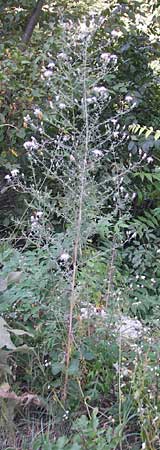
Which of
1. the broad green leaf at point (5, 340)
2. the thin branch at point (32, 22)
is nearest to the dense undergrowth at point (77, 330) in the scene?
the broad green leaf at point (5, 340)

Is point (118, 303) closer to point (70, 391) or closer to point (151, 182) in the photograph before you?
point (70, 391)

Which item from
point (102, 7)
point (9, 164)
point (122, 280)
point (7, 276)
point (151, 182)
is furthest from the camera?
point (102, 7)

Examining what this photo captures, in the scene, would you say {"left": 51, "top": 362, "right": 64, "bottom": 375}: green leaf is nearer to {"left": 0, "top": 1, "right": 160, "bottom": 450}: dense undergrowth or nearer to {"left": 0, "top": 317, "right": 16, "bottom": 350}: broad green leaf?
{"left": 0, "top": 1, "right": 160, "bottom": 450}: dense undergrowth

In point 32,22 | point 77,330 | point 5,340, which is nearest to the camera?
point 5,340

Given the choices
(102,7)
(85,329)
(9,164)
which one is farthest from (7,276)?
(102,7)

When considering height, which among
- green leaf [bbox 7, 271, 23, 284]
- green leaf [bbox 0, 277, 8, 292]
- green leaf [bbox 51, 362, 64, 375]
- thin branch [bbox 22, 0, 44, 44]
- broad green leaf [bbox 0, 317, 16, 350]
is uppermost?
thin branch [bbox 22, 0, 44, 44]

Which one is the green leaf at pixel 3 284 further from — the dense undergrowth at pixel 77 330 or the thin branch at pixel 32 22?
the thin branch at pixel 32 22

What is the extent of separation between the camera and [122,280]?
A: 3.37 m

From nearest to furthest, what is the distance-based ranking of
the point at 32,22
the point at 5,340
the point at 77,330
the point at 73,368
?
the point at 5,340, the point at 73,368, the point at 77,330, the point at 32,22

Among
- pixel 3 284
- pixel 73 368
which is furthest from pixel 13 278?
pixel 73 368

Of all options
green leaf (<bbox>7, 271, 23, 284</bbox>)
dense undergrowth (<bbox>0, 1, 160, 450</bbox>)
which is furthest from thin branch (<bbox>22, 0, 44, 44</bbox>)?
green leaf (<bbox>7, 271, 23, 284</bbox>)

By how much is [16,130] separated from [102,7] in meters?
1.73

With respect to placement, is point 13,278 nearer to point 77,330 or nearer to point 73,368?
point 77,330

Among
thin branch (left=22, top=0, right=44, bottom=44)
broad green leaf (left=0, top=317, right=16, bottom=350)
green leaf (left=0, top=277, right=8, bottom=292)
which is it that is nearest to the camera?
broad green leaf (left=0, top=317, right=16, bottom=350)
